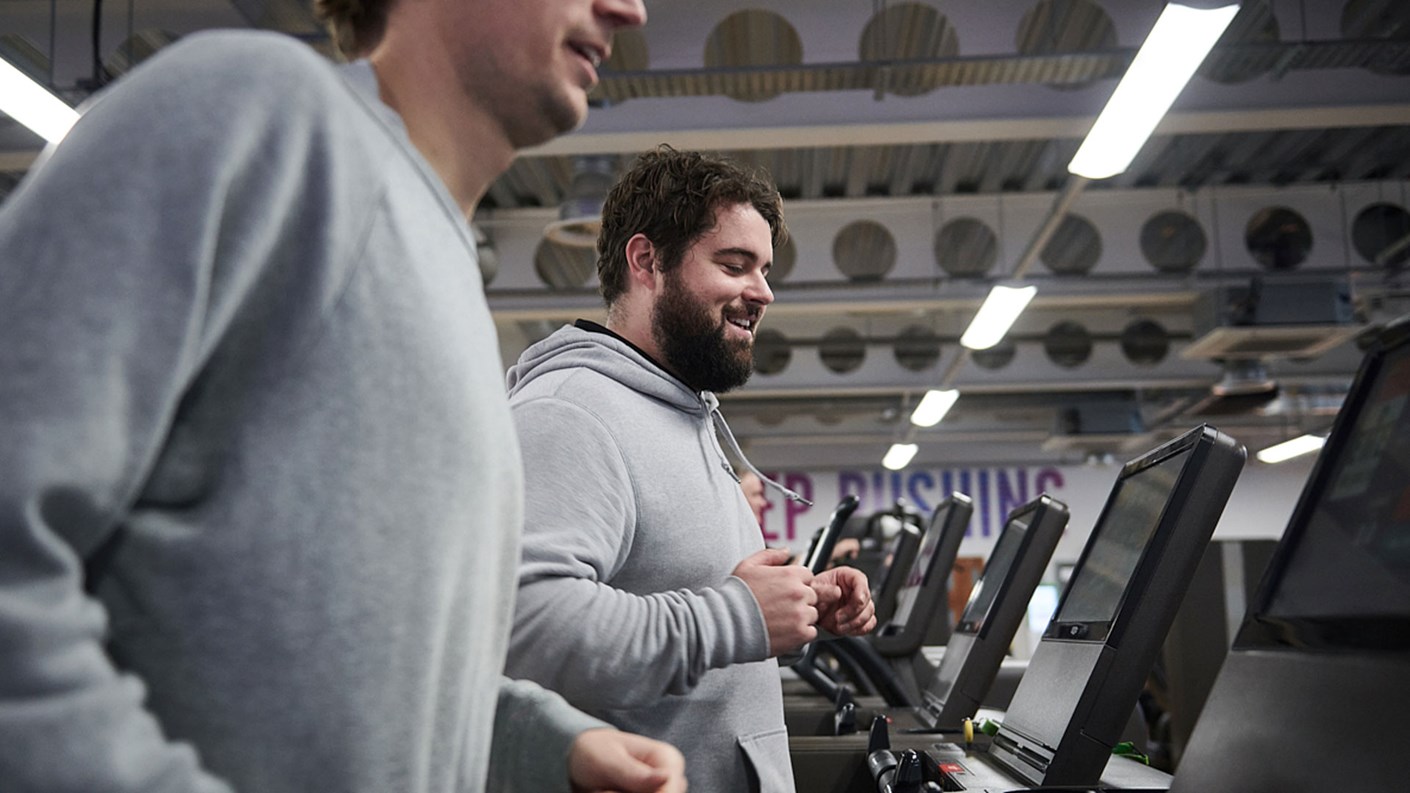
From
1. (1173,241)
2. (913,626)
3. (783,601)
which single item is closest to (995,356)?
(1173,241)

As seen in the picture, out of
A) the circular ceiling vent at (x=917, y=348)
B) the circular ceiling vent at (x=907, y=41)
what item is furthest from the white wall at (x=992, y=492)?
the circular ceiling vent at (x=907, y=41)

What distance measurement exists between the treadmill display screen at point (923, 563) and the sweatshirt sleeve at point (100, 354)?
3.23 meters

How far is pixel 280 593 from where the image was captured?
70cm

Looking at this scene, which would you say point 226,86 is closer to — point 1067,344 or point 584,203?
point 584,203

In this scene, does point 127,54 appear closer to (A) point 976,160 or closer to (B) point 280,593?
(A) point 976,160

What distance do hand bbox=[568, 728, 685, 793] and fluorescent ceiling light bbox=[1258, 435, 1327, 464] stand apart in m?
12.7

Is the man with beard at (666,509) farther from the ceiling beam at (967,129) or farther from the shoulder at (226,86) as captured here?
the ceiling beam at (967,129)

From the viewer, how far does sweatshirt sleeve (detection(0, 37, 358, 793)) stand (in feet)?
1.97

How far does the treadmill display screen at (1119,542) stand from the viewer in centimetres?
159

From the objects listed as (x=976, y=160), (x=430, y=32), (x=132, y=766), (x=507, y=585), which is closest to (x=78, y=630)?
(x=132, y=766)

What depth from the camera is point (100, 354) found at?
633 mm

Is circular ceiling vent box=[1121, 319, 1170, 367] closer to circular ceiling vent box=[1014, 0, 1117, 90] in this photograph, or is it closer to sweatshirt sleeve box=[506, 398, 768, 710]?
circular ceiling vent box=[1014, 0, 1117, 90]

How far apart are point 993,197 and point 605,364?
26.0ft

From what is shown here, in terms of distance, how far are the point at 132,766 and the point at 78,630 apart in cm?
7
